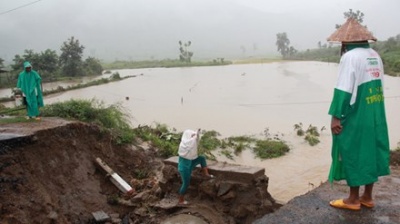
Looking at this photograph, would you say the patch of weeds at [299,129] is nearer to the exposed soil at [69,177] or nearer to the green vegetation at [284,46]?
the exposed soil at [69,177]

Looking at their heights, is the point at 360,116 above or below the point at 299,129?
above

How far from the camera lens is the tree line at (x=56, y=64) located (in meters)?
31.2

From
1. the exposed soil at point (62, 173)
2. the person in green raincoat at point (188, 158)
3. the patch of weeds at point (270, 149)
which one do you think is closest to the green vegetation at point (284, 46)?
the patch of weeds at point (270, 149)

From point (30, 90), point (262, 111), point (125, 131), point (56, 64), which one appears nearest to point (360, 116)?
point (125, 131)

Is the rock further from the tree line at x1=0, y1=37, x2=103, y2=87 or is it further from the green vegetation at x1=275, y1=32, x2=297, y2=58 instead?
the green vegetation at x1=275, y1=32, x2=297, y2=58

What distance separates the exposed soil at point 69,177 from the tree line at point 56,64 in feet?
76.4

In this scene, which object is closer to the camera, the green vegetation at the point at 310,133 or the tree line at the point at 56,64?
the green vegetation at the point at 310,133

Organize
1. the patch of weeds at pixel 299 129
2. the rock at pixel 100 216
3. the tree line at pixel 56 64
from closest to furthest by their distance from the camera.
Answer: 1. the rock at pixel 100 216
2. the patch of weeds at pixel 299 129
3. the tree line at pixel 56 64

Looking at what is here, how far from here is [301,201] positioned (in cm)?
388

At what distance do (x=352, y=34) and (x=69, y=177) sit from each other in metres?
5.33

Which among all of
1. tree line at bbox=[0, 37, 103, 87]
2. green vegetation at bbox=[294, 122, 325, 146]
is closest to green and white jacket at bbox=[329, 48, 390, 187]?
green vegetation at bbox=[294, 122, 325, 146]

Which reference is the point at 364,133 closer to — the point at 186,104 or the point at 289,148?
the point at 289,148

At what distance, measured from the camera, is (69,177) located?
6.71m

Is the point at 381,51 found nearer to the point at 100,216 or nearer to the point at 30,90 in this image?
the point at 30,90
